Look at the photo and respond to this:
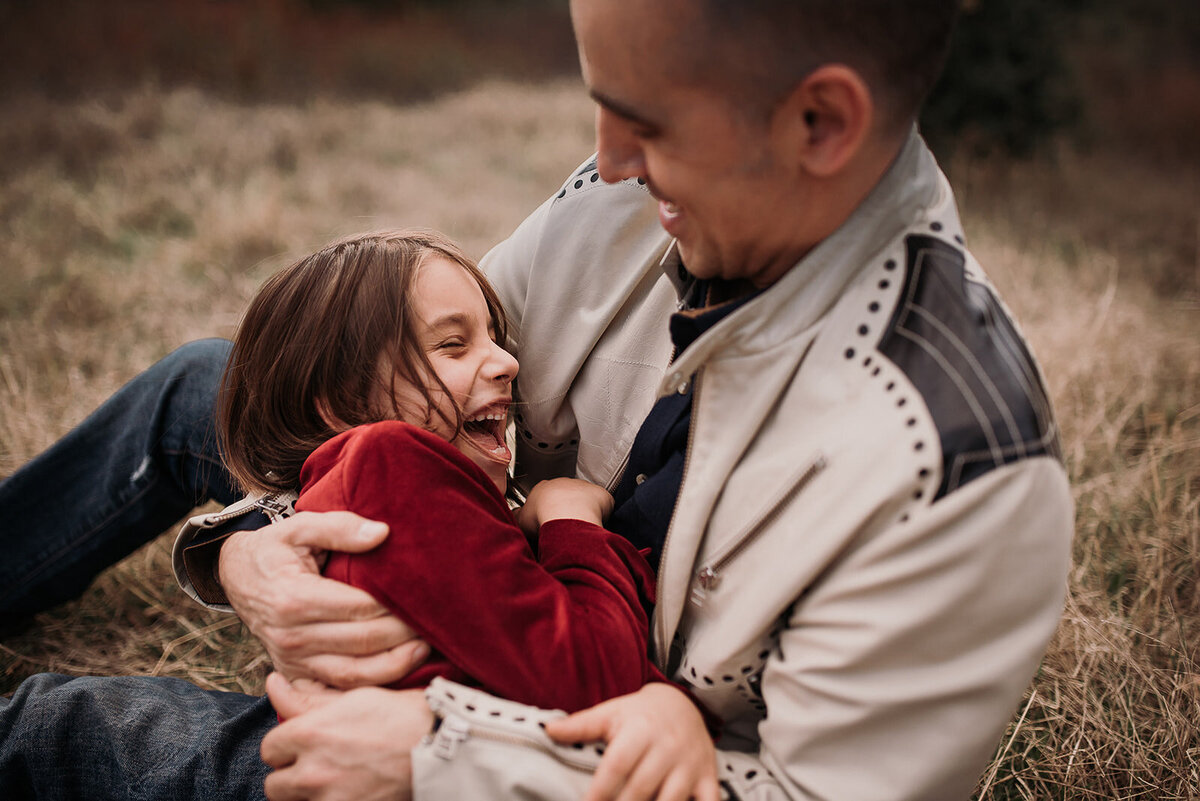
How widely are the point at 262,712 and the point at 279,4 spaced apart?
9594 millimetres

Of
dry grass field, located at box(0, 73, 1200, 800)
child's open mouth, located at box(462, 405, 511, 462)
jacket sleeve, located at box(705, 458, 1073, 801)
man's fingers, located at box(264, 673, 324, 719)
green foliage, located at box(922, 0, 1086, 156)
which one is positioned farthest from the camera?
green foliage, located at box(922, 0, 1086, 156)

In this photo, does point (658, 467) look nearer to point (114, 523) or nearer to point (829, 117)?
point (829, 117)

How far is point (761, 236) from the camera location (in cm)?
111

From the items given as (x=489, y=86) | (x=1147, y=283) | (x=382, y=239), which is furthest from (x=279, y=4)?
(x=382, y=239)

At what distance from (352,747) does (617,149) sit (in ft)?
2.66

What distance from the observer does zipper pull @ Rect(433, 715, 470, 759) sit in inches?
40.5

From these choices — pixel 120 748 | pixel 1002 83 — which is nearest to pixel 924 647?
pixel 120 748

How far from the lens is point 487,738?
104 centimetres

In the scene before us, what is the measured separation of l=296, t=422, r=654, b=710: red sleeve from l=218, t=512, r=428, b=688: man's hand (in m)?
0.02

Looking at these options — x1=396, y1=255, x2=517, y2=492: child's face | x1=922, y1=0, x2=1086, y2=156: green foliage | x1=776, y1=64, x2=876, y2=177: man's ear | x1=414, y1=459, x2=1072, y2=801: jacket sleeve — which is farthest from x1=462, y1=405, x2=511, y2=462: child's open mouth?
x1=922, y1=0, x2=1086, y2=156: green foliage

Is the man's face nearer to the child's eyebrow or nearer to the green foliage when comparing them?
the child's eyebrow

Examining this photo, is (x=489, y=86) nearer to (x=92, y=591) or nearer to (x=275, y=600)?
(x=92, y=591)

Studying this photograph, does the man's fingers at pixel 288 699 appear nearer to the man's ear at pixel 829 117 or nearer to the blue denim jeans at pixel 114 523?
the blue denim jeans at pixel 114 523

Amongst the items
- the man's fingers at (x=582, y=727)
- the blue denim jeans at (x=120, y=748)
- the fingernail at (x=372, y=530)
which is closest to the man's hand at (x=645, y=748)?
the man's fingers at (x=582, y=727)
